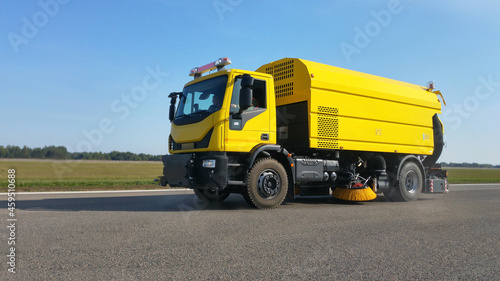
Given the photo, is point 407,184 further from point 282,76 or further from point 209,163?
point 209,163

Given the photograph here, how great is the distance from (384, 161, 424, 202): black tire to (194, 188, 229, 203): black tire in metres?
4.84

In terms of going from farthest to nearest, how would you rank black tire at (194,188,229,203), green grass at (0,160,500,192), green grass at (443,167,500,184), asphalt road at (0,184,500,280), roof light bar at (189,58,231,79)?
green grass at (443,167,500,184)
green grass at (0,160,500,192)
black tire at (194,188,229,203)
roof light bar at (189,58,231,79)
asphalt road at (0,184,500,280)

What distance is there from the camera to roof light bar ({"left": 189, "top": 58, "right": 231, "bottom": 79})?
8.00m

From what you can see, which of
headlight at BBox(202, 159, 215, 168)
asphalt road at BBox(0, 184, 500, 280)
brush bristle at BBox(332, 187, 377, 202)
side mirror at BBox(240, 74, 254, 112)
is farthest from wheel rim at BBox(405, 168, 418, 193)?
headlight at BBox(202, 159, 215, 168)

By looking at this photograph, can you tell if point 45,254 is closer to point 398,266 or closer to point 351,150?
point 398,266

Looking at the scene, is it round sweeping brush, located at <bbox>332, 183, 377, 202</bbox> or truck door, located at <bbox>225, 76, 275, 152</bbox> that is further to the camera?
round sweeping brush, located at <bbox>332, 183, 377, 202</bbox>

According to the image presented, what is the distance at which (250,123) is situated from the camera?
7695mm

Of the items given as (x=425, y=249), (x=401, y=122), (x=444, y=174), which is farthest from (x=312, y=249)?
(x=444, y=174)

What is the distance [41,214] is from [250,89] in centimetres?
457

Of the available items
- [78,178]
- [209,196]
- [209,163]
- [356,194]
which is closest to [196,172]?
[209,163]

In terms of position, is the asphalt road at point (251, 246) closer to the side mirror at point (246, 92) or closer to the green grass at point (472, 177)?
the side mirror at point (246, 92)

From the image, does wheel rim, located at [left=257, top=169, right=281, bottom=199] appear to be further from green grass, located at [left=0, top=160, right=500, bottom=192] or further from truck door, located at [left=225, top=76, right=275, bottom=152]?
green grass, located at [left=0, top=160, right=500, bottom=192]

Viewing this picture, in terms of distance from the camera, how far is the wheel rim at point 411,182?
10.7 m

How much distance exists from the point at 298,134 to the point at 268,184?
1.58 metres
